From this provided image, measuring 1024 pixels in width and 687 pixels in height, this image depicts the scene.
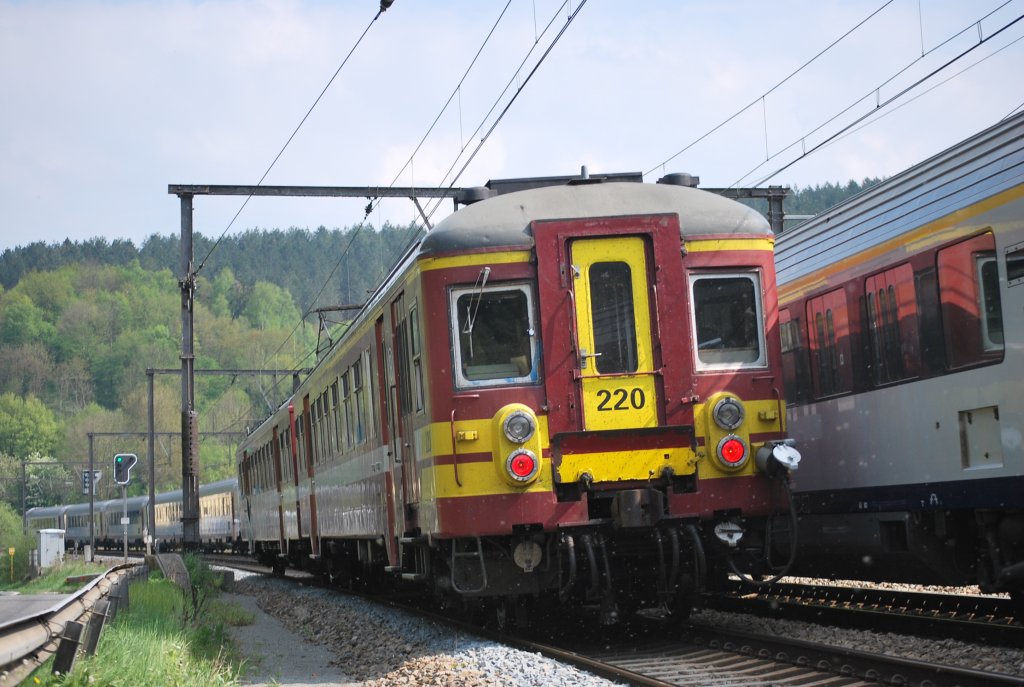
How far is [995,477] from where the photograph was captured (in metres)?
9.34

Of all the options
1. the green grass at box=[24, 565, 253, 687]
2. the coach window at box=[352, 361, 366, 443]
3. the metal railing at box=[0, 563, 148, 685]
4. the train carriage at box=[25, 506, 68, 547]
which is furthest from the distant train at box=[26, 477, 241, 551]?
the metal railing at box=[0, 563, 148, 685]

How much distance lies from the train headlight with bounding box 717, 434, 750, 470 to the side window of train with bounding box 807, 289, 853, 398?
Result: 238 cm

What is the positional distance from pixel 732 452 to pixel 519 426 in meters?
1.58

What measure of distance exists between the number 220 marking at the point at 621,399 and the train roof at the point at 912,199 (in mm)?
2684

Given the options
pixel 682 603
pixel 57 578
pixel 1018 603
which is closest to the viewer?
pixel 1018 603

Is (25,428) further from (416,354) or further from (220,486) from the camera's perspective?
(416,354)

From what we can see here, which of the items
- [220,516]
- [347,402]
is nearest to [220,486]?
[220,516]

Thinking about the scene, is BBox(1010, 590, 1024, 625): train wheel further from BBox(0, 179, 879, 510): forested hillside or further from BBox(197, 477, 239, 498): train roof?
BBox(0, 179, 879, 510): forested hillside

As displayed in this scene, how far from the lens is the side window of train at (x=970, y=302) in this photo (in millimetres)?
9406

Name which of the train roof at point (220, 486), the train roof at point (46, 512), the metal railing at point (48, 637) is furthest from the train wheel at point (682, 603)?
the train roof at point (46, 512)

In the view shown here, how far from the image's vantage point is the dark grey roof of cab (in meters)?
10.1

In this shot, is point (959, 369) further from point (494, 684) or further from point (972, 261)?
point (494, 684)

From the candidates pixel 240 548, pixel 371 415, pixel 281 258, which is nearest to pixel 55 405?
pixel 281 258

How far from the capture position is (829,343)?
12219 millimetres
